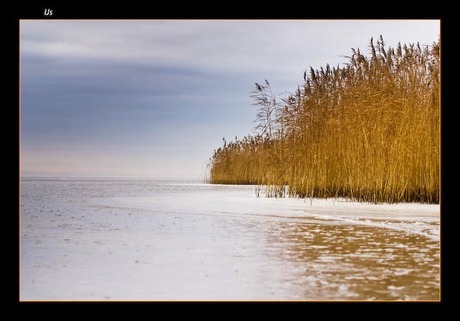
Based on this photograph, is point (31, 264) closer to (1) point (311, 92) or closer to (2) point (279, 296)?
(2) point (279, 296)

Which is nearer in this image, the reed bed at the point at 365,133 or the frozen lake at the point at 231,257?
the frozen lake at the point at 231,257

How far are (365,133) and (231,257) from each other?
4394 mm

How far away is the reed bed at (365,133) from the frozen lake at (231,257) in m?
1.21

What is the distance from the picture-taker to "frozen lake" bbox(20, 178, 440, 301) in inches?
106

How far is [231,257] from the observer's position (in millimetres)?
3414

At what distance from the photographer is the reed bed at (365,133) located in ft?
22.6

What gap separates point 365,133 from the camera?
7406mm

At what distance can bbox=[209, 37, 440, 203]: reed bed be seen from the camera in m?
6.89

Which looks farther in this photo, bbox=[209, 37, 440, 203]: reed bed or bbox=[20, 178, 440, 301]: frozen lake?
bbox=[209, 37, 440, 203]: reed bed

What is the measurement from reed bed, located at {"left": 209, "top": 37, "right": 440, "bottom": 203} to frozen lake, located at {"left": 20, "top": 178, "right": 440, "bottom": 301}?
121 cm

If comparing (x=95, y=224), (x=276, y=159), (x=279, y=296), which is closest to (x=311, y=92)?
(x=276, y=159)

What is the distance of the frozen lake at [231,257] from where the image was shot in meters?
2.70

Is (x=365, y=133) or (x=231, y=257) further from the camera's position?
(x=365, y=133)
